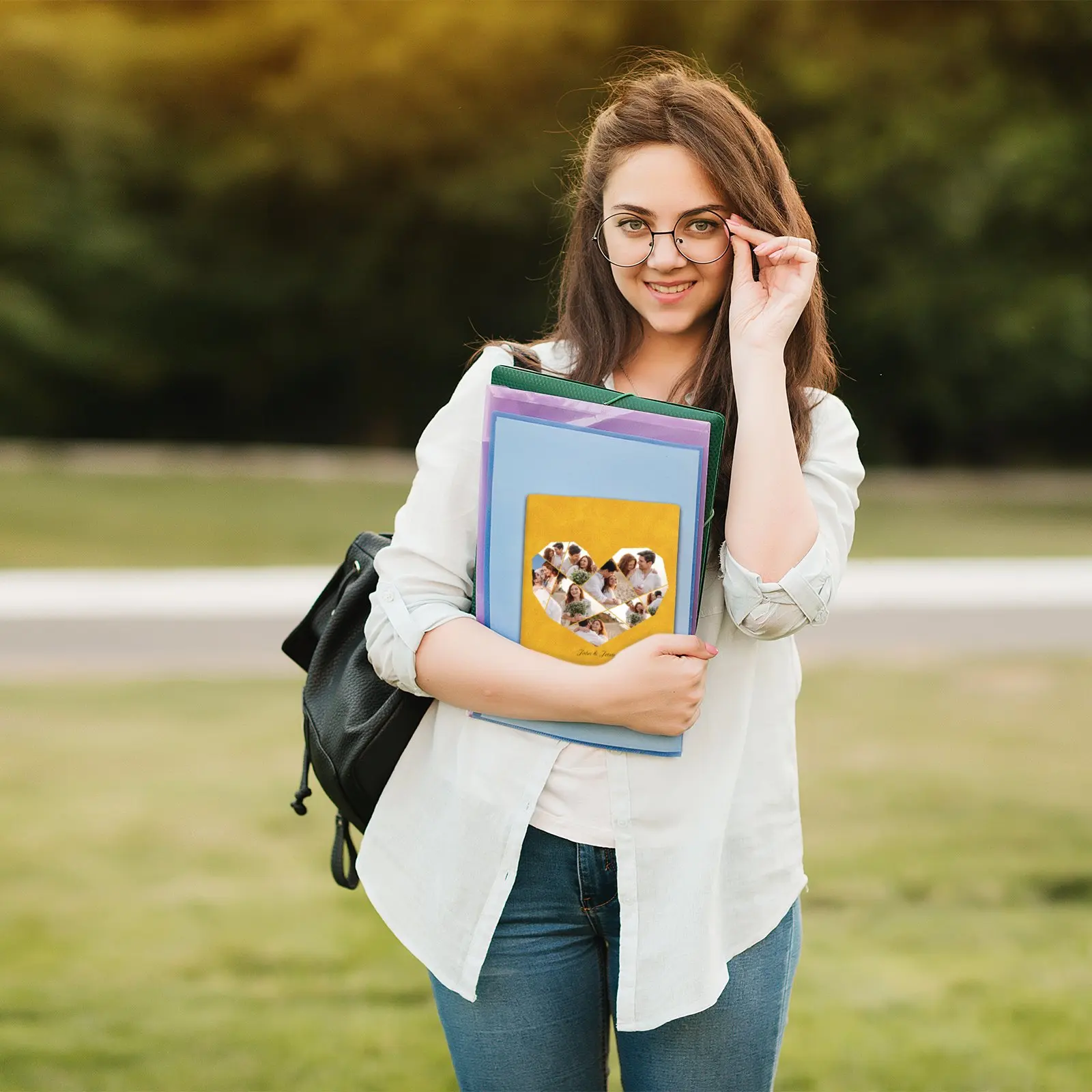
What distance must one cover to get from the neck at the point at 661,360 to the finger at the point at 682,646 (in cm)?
30

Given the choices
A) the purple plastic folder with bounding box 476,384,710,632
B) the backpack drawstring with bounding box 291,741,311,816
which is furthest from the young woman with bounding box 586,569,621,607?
the backpack drawstring with bounding box 291,741,311,816

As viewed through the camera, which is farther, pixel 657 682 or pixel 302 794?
pixel 302 794

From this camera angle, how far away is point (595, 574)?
130cm

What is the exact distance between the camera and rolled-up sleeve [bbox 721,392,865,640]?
1.30 m

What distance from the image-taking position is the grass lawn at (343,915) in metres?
2.70

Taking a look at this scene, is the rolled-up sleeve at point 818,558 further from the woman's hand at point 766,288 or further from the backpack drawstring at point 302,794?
the backpack drawstring at point 302,794

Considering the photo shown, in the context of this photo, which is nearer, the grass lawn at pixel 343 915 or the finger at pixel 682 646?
the finger at pixel 682 646

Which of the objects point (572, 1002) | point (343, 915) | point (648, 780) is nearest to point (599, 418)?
point (648, 780)

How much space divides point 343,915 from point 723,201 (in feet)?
8.42

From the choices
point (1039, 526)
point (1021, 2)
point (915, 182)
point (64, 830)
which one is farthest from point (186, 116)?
point (64, 830)

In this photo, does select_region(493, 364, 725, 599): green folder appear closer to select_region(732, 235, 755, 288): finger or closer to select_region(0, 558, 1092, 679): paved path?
select_region(732, 235, 755, 288): finger

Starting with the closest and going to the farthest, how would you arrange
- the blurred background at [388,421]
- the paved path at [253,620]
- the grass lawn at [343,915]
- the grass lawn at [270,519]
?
the grass lawn at [343,915] → the blurred background at [388,421] → the paved path at [253,620] → the grass lawn at [270,519]

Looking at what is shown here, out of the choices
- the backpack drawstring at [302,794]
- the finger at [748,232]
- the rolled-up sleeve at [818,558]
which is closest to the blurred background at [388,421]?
the backpack drawstring at [302,794]

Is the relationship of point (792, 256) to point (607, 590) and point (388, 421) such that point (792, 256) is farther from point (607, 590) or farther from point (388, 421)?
point (388, 421)
